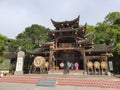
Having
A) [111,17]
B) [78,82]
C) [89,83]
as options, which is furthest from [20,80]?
[111,17]

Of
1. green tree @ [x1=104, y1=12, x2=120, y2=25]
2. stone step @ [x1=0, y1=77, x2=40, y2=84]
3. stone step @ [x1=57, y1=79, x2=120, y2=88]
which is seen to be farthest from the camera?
green tree @ [x1=104, y1=12, x2=120, y2=25]

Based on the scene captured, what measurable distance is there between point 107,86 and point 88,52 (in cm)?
810

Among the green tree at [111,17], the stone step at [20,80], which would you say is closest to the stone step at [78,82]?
the stone step at [20,80]

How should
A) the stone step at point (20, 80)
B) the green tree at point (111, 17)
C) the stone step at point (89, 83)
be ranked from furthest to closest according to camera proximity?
1. the green tree at point (111, 17)
2. the stone step at point (20, 80)
3. the stone step at point (89, 83)

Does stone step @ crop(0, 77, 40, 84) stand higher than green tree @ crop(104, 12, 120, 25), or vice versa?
green tree @ crop(104, 12, 120, 25)

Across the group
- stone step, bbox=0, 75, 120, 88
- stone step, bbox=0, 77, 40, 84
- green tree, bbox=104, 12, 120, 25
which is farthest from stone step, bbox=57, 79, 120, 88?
green tree, bbox=104, 12, 120, 25

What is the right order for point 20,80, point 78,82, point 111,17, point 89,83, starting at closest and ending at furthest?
point 89,83 < point 78,82 < point 20,80 < point 111,17

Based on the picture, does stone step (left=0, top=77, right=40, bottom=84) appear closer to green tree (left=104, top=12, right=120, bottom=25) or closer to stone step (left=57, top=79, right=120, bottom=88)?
stone step (left=57, top=79, right=120, bottom=88)

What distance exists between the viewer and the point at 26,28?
52.6m

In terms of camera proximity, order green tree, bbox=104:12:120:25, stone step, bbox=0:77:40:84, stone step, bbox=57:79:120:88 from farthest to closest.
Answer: green tree, bbox=104:12:120:25
stone step, bbox=0:77:40:84
stone step, bbox=57:79:120:88

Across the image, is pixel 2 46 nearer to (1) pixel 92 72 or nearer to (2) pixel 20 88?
(2) pixel 20 88

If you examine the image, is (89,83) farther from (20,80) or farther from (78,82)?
(20,80)

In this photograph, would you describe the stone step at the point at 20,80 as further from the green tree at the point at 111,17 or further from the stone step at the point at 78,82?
the green tree at the point at 111,17

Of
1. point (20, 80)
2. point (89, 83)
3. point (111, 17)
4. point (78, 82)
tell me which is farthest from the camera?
point (111, 17)
